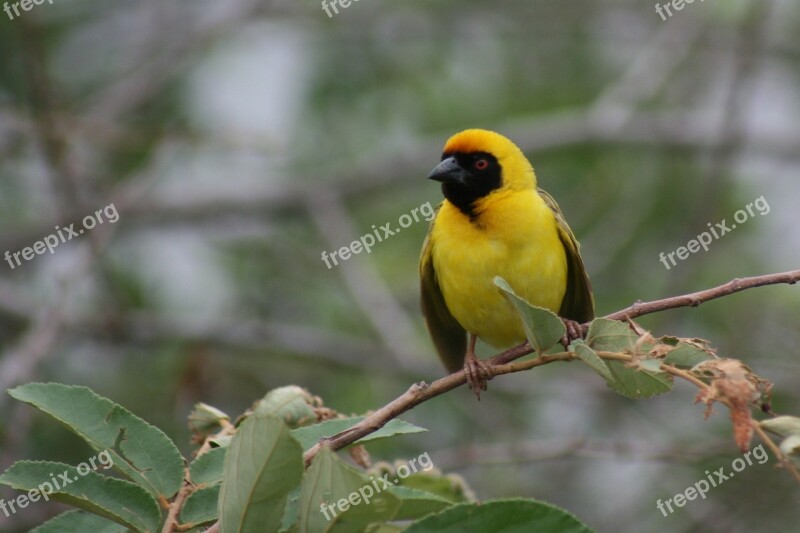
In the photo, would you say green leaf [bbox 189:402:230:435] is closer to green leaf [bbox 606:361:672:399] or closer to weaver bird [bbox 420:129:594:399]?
green leaf [bbox 606:361:672:399]

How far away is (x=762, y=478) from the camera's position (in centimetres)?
482

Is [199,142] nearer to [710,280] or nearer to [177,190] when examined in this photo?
[177,190]

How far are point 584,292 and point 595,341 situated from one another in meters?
1.81

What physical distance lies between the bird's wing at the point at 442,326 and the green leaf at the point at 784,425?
214cm

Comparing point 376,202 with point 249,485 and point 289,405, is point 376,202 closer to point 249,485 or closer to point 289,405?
point 289,405

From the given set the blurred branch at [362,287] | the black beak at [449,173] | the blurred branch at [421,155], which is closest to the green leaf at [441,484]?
the black beak at [449,173]

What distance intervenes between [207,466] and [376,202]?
243 inches

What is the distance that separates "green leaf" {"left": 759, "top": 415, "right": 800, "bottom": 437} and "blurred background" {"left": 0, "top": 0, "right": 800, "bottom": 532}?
6.00 ft

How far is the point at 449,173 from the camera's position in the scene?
12.6 ft

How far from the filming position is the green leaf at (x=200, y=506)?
1.95m

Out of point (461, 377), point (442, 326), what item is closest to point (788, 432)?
point (461, 377)

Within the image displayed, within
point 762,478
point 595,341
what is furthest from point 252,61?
point 595,341

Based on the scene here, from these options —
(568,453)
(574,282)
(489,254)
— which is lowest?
(568,453)

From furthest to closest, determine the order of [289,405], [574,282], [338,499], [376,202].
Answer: [376,202]
[574,282]
[289,405]
[338,499]
